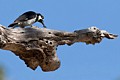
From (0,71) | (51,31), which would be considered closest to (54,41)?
(51,31)

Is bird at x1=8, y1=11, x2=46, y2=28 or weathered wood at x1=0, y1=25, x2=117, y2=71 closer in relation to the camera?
weathered wood at x1=0, y1=25, x2=117, y2=71

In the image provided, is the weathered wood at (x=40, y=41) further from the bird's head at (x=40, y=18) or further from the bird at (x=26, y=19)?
the bird's head at (x=40, y=18)

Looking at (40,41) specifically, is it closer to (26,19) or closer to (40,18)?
(26,19)

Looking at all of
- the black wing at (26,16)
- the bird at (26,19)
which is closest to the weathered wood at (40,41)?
the bird at (26,19)

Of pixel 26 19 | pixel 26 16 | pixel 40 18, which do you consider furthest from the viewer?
pixel 40 18

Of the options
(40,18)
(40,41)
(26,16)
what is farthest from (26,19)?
(40,41)

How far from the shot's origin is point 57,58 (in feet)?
20.5

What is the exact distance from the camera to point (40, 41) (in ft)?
19.8

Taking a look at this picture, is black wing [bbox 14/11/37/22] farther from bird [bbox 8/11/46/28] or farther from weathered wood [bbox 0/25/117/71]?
weathered wood [bbox 0/25/117/71]

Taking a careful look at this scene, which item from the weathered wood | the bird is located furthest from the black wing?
the weathered wood

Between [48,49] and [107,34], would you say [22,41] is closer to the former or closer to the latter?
[48,49]

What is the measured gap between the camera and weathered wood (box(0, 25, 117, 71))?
19.0 ft

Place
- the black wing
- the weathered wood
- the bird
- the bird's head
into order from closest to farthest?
1. the weathered wood
2. the bird
3. the black wing
4. the bird's head

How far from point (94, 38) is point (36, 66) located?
34.3 inches
